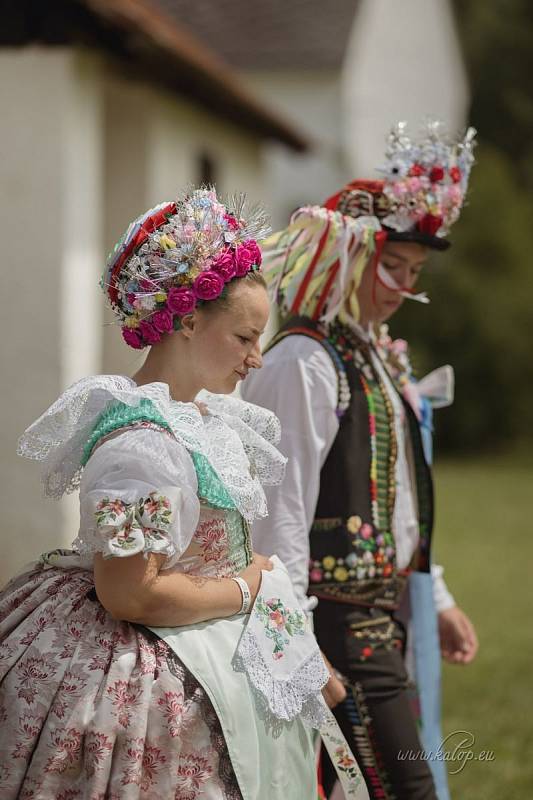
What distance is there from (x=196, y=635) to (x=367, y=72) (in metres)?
18.5

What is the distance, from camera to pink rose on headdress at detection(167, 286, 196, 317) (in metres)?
2.28

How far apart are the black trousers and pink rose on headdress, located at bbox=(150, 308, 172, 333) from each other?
969 mm

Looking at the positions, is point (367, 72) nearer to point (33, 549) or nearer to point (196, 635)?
point (33, 549)

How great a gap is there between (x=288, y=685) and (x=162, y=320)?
0.74 meters

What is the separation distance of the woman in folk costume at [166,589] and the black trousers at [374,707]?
342 millimetres

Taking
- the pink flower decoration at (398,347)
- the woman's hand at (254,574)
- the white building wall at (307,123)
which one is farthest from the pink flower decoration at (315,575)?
the white building wall at (307,123)

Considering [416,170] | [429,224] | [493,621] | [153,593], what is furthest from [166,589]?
[493,621]

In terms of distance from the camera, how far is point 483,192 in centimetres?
1933

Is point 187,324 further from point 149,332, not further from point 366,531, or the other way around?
point 366,531

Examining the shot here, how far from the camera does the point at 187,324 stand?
2.31 meters

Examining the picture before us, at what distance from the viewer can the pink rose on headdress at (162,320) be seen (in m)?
2.30

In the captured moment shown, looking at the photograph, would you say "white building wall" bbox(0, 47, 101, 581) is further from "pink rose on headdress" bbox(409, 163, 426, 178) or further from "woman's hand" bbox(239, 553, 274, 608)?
"woman's hand" bbox(239, 553, 274, 608)

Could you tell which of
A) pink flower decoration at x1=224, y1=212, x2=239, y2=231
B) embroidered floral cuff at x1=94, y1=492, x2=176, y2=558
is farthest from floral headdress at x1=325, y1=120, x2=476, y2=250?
embroidered floral cuff at x1=94, y1=492, x2=176, y2=558

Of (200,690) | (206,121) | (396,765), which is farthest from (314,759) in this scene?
(206,121)
